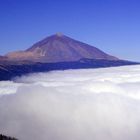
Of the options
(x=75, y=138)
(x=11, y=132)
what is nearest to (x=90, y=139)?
(x=75, y=138)

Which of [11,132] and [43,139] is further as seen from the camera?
[43,139]

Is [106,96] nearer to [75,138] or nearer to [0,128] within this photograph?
[75,138]

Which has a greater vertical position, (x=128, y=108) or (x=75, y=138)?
(x=128, y=108)

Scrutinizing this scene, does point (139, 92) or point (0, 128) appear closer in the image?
point (0, 128)

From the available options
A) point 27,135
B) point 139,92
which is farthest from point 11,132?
point 139,92

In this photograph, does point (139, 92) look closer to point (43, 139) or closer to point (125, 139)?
point (125, 139)

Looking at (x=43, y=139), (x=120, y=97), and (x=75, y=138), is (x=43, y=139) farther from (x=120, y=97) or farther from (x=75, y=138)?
(x=120, y=97)

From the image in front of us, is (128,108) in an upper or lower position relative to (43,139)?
upper
